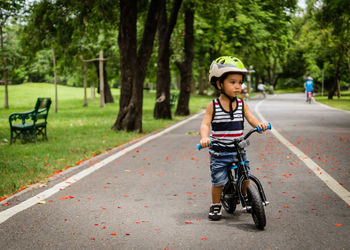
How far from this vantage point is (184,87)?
23.2 metres

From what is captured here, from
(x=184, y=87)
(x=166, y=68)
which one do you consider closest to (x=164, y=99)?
(x=166, y=68)

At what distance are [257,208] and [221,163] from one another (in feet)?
1.97

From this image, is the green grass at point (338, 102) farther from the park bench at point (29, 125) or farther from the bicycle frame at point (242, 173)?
the bicycle frame at point (242, 173)

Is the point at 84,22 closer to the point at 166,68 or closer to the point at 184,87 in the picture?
the point at 166,68

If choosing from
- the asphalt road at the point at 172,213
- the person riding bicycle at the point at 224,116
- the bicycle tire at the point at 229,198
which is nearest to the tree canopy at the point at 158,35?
the asphalt road at the point at 172,213

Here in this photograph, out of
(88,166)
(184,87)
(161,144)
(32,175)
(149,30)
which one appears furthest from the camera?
(184,87)

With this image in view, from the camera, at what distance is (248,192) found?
15.0 feet

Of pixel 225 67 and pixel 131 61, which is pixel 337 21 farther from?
pixel 225 67

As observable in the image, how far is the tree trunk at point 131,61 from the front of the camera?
1432 cm

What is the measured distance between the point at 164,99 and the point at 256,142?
865 cm

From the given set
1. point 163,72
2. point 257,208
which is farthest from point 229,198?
point 163,72

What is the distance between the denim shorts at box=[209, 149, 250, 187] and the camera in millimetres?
4676

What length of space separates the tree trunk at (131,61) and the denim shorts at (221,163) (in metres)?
10.0

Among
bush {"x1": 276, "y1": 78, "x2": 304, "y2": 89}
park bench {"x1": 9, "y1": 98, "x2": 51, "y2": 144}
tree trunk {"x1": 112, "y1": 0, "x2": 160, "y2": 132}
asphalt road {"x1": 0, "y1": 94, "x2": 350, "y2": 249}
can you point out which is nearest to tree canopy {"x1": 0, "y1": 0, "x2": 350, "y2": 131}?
tree trunk {"x1": 112, "y1": 0, "x2": 160, "y2": 132}
